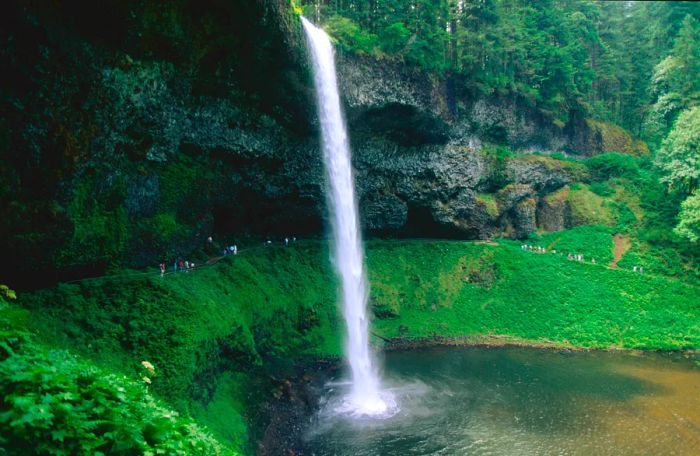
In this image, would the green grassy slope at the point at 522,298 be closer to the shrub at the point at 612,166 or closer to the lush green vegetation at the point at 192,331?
the lush green vegetation at the point at 192,331

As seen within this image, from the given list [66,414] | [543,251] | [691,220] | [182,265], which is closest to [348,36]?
[182,265]

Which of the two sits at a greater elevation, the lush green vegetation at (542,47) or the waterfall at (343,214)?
the lush green vegetation at (542,47)

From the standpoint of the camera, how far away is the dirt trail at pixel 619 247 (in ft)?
109

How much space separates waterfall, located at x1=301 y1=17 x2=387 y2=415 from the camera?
22.2 m

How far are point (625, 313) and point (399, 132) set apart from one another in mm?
17884

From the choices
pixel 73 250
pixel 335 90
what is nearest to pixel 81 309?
pixel 73 250

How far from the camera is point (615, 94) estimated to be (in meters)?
47.1

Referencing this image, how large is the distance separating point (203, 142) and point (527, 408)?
1839cm

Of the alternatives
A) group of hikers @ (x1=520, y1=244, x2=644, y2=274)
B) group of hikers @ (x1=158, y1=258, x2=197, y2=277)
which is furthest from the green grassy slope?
group of hikers @ (x1=158, y1=258, x2=197, y2=277)

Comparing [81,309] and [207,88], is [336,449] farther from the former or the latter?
[207,88]

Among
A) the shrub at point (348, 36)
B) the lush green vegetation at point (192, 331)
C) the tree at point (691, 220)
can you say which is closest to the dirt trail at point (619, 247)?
the tree at point (691, 220)

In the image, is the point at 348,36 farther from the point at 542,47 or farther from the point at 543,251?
the point at 543,251

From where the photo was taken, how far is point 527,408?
18812mm

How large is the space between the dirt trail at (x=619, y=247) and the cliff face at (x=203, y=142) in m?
4.25
